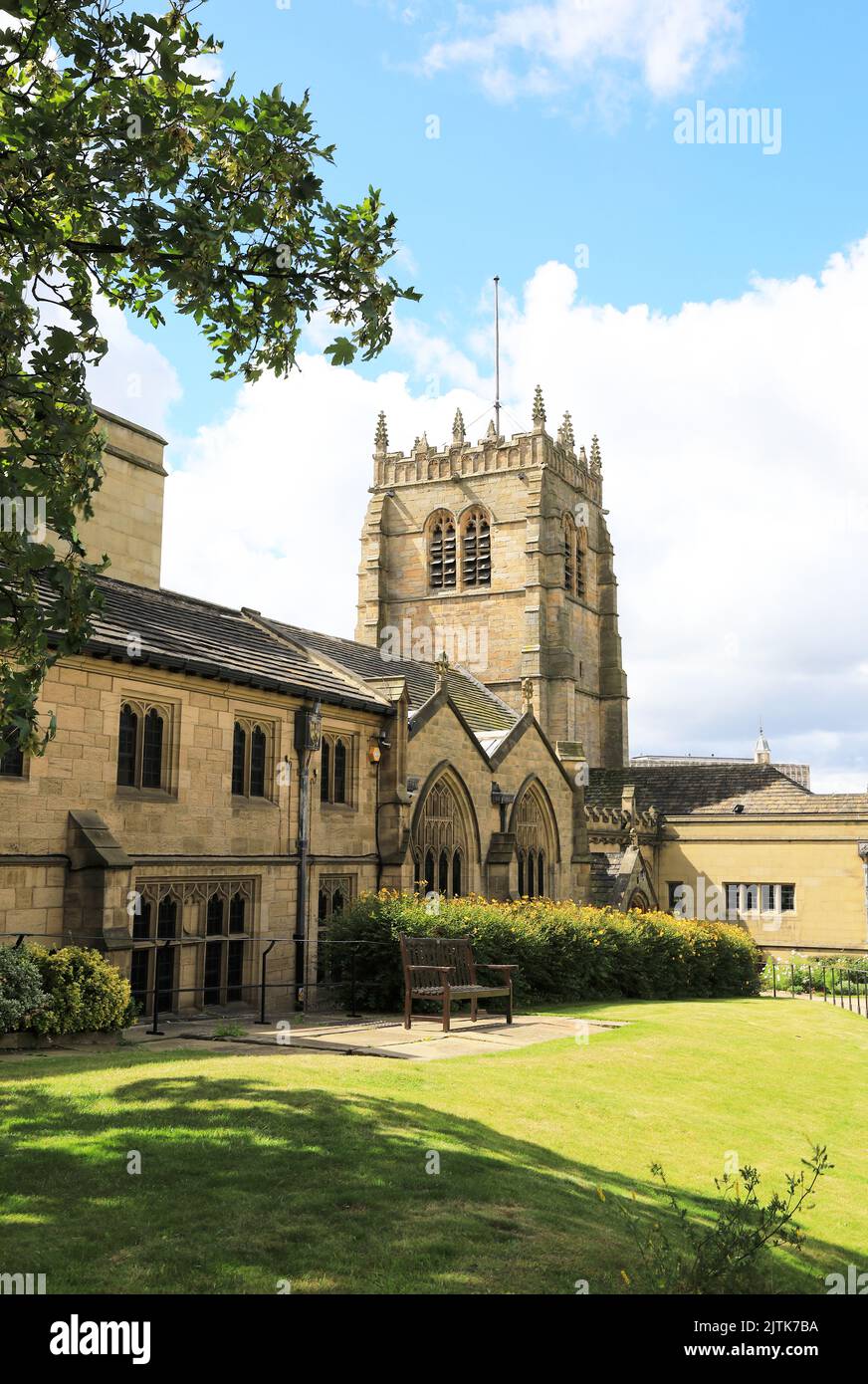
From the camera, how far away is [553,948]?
20.8 meters

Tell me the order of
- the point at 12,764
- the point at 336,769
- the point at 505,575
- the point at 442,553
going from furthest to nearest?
the point at 442,553 < the point at 505,575 < the point at 336,769 < the point at 12,764

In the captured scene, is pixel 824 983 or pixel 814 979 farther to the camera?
pixel 814 979

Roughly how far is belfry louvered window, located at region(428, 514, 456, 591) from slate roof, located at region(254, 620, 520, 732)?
24.5 meters

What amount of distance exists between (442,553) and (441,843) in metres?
37.2

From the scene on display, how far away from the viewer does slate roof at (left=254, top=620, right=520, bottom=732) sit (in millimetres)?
26188

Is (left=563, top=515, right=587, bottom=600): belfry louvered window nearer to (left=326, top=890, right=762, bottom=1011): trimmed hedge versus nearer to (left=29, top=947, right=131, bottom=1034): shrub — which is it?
(left=326, top=890, right=762, bottom=1011): trimmed hedge

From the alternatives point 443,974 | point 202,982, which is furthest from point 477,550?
point 443,974

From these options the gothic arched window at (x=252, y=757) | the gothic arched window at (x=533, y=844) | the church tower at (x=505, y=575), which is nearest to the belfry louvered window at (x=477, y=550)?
the church tower at (x=505, y=575)

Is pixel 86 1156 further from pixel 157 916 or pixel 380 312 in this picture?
pixel 157 916

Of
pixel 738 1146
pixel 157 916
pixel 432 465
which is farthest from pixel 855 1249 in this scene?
pixel 432 465

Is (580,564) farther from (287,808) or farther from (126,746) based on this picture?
(126,746)

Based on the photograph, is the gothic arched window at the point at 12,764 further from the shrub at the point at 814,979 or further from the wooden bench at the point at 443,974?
the shrub at the point at 814,979

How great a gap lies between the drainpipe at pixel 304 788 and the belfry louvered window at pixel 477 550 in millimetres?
39828
